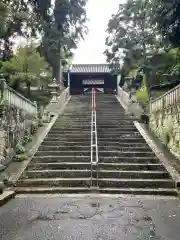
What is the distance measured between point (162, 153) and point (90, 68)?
2190 cm

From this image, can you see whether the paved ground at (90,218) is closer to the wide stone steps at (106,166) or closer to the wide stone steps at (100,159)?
the wide stone steps at (106,166)

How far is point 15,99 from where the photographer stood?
9.59 meters

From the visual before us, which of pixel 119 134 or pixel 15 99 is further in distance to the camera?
pixel 119 134

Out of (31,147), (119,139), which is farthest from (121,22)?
(31,147)

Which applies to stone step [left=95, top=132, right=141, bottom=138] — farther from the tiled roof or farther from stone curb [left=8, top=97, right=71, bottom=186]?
the tiled roof

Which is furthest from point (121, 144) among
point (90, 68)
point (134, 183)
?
point (90, 68)

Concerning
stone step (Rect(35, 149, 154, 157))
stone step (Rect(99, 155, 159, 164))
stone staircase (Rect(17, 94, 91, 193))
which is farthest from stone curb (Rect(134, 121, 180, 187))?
stone staircase (Rect(17, 94, 91, 193))

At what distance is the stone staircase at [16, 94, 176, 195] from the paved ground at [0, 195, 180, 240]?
70 cm

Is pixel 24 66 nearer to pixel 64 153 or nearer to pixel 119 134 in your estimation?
pixel 119 134

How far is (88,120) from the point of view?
13.6 meters

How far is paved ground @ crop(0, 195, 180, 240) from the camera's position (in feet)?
13.6

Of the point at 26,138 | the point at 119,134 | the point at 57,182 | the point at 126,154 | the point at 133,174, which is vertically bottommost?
the point at 57,182

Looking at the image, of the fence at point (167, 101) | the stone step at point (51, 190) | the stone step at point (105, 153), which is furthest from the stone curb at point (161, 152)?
the stone step at point (51, 190)

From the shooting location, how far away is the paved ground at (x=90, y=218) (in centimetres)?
413
